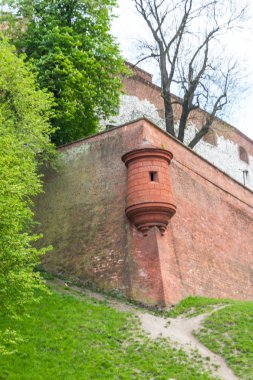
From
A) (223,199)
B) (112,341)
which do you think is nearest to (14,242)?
(112,341)

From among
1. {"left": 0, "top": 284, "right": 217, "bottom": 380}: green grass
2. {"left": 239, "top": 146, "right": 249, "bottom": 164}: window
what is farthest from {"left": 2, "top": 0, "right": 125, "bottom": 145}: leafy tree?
{"left": 239, "top": 146, "right": 249, "bottom": 164}: window

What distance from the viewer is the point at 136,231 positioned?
1766 cm

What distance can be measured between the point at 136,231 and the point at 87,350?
5.37 meters

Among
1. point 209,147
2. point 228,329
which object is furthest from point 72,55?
point 209,147

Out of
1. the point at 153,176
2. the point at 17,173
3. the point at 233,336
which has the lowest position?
the point at 233,336

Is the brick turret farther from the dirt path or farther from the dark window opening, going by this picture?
the dirt path

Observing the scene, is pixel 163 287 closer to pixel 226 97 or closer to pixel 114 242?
pixel 114 242

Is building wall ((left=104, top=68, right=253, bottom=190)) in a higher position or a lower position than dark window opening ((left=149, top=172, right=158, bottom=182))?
higher

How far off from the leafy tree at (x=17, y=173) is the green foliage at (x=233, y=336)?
4.37 meters

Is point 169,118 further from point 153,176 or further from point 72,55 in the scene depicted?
point 153,176

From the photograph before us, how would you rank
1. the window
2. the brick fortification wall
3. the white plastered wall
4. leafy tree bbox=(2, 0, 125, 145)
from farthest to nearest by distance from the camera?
1. the window
2. the white plastered wall
3. leafy tree bbox=(2, 0, 125, 145)
4. the brick fortification wall

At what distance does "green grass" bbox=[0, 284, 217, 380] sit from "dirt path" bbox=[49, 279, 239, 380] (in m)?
0.29

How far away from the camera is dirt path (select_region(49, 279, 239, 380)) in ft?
41.9

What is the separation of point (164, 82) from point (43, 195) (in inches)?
341
